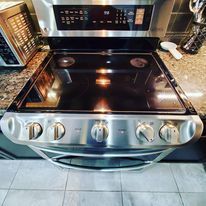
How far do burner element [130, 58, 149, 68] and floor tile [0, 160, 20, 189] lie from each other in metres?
1.20

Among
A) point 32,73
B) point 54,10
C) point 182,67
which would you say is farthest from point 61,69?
point 182,67

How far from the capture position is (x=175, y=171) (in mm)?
1066

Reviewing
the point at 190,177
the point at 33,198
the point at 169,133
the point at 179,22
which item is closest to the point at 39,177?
the point at 33,198

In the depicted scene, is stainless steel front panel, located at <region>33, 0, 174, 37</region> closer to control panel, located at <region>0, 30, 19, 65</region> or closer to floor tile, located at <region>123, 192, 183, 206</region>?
control panel, located at <region>0, 30, 19, 65</region>

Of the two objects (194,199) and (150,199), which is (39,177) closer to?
(150,199)

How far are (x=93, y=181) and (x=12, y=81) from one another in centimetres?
87

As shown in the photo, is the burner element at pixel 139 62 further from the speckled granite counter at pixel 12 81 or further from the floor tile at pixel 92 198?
the floor tile at pixel 92 198

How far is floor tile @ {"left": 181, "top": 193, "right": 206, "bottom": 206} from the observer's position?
916 millimetres

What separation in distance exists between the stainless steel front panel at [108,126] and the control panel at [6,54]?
12.7 inches

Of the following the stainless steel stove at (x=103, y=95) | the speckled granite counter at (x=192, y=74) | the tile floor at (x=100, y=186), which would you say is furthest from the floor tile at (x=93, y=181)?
the speckled granite counter at (x=192, y=74)

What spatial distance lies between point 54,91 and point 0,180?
3.24 feet

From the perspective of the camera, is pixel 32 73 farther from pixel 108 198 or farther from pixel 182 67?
pixel 108 198

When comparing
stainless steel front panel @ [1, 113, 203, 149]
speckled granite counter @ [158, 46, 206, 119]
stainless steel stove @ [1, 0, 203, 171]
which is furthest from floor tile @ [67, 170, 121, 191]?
speckled granite counter @ [158, 46, 206, 119]

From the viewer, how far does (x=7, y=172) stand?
108 cm
